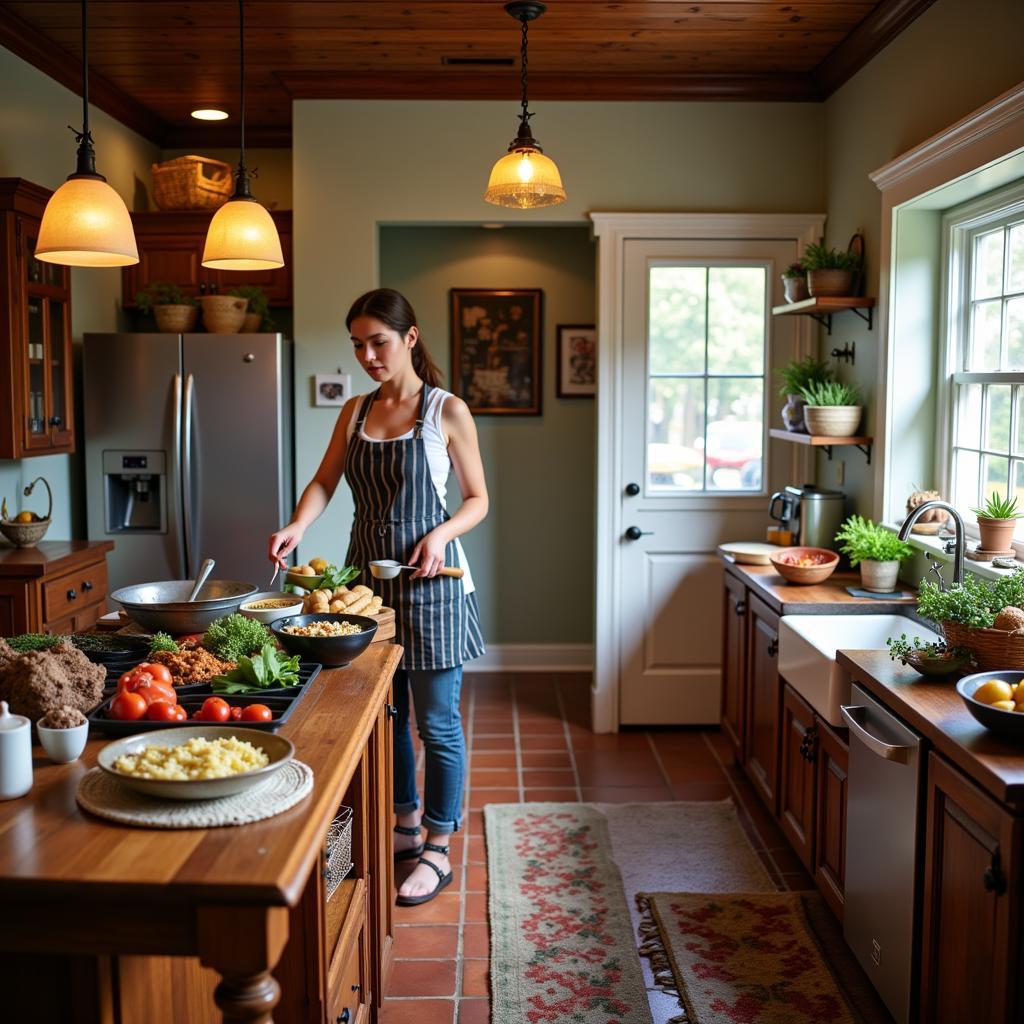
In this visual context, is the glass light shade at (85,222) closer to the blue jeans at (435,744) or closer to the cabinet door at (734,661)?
the blue jeans at (435,744)

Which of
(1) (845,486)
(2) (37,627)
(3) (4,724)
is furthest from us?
(1) (845,486)

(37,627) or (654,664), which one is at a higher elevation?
(37,627)

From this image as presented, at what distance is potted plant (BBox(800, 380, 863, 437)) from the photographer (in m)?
3.95

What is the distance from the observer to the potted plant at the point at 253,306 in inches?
188

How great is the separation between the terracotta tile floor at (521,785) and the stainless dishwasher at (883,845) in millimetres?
666

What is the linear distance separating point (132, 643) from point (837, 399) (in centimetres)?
266

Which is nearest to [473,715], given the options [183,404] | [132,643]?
[183,404]

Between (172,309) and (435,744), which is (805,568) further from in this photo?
(172,309)

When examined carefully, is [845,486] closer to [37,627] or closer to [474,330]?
[474,330]

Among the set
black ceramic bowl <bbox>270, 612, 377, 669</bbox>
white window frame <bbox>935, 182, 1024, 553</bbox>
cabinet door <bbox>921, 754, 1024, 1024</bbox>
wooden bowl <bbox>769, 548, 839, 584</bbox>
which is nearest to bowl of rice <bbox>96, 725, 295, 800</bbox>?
black ceramic bowl <bbox>270, 612, 377, 669</bbox>

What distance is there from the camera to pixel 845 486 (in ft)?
14.1

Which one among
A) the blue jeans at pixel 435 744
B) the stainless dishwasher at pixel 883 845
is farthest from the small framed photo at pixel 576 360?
the stainless dishwasher at pixel 883 845

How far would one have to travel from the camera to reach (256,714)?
6.14 ft

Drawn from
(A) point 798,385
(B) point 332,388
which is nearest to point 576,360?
(B) point 332,388
